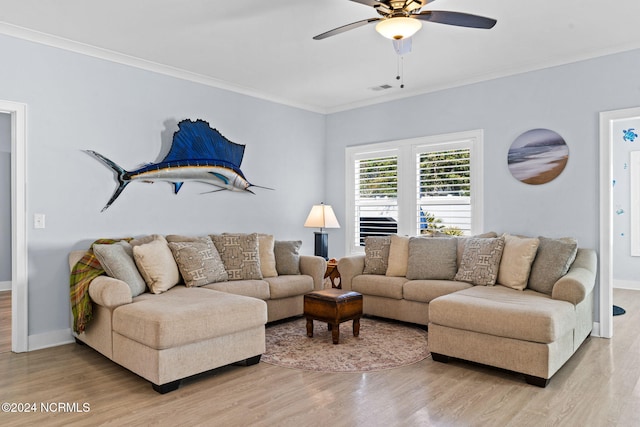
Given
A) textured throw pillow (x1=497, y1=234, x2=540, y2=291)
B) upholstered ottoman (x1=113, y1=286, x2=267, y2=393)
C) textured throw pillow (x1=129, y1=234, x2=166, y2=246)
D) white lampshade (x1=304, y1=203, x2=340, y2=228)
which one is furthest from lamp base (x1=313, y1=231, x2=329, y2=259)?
upholstered ottoman (x1=113, y1=286, x2=267, y2=393)

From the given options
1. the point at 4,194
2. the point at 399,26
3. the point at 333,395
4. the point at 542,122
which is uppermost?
the point at 399,26

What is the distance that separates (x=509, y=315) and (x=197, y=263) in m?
2.67

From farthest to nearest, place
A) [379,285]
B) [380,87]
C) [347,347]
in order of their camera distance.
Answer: [380,87] < [379,285] < [347,347]

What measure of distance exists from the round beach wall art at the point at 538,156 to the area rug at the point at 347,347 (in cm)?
197

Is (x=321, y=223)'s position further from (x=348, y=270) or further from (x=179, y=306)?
(x=179, y=306)

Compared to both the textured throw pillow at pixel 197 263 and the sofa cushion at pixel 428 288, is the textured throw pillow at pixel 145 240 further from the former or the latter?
the sofa cushion at pixel 428 288

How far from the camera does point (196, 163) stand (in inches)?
198

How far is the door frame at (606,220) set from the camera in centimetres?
419

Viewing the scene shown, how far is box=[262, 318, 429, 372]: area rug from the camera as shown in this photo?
137 inches

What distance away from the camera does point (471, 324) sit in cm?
333

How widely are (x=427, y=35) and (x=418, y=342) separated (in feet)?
8.89

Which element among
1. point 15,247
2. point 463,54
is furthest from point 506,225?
point 15,247

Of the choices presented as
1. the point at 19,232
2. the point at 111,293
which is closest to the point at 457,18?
the point at 111,293

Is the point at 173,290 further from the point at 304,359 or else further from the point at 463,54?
the point at 463,54
